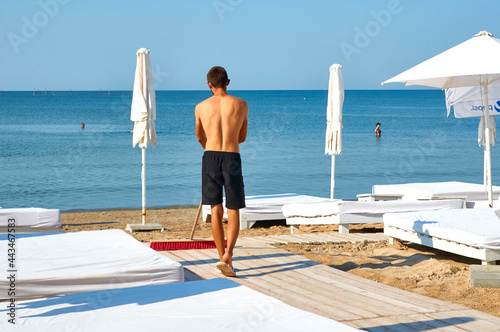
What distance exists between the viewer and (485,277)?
5027 mm

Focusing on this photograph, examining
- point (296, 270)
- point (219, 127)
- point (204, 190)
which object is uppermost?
point (219, 127)

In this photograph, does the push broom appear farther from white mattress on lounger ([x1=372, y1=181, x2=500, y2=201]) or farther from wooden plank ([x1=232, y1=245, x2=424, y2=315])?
white mattress on lounger ([x1=372, y1=181, x2=500, y2=201])

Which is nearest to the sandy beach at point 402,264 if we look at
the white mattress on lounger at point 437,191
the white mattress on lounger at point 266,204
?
the white mattress on lounger at point 266,204

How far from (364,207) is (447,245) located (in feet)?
8.03

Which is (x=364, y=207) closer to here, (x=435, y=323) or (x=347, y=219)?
(x=347, y=219)

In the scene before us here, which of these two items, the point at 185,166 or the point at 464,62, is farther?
the point at 185,166

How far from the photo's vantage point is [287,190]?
17.0m

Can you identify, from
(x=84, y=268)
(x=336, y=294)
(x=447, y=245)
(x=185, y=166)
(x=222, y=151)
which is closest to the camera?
(x=84, y=268)

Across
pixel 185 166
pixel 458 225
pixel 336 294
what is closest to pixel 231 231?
pixel 336 294

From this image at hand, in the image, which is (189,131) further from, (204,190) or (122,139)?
(204,190)

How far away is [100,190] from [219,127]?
43.5ft

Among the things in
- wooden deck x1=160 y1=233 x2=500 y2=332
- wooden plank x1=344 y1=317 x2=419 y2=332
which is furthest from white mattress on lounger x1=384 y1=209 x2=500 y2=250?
wooden plank x1=344 y1=317 x2=419 y2=332

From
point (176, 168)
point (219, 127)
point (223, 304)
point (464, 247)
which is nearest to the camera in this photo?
point (223, 304)

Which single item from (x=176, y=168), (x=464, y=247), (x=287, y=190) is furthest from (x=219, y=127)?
(x=176, y=168)
